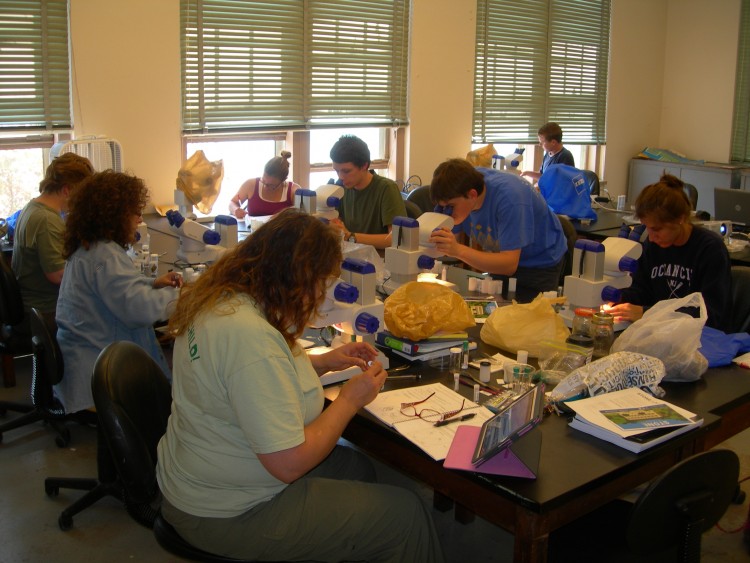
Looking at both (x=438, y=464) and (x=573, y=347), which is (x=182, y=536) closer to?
(x=438, y=464)

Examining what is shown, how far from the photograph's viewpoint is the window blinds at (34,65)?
398 cm

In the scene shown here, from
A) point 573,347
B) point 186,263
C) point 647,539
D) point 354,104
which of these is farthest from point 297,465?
point 354,104

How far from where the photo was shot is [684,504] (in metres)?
1.50

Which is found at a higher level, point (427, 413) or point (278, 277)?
point (278, 277)

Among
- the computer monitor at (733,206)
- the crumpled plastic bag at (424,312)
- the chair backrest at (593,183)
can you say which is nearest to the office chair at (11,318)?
the crumpled plastic bag at (424,312)

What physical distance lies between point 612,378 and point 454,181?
1.23 m

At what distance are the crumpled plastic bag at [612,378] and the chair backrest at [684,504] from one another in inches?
15.8

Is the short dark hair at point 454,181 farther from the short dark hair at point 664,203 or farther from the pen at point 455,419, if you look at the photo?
the pen at point 455,419

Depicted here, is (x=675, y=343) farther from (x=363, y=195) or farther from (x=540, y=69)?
(x=540, y=69)

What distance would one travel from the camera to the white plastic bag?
2031 mm

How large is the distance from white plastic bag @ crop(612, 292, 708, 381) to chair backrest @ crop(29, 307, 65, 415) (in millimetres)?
1818

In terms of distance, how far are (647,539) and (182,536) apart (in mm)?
969

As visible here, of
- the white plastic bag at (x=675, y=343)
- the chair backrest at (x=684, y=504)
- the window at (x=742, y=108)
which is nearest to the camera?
the chair backrest at (x=684, y=504)

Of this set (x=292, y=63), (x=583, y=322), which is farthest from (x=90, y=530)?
(x=292, y=63)
